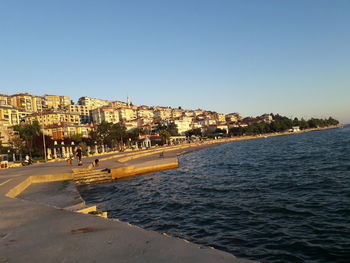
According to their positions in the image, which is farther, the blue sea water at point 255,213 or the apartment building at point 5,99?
the apartment building at point 5,99

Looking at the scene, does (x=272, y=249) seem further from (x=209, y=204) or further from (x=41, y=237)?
(x=41, y=237)

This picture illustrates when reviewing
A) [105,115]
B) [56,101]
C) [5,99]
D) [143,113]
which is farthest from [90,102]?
[5,99]

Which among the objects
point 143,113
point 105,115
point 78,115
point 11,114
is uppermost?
point 143,113

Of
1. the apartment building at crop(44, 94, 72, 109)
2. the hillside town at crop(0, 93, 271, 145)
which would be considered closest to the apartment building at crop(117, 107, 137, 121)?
the hillside town at crop(0, 93, 271, 145)

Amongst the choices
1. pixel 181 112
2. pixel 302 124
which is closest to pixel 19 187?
pixel 181 112

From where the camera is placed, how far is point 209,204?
1138 centimetres

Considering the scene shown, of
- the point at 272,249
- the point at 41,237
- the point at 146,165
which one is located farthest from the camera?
the point at 146,165

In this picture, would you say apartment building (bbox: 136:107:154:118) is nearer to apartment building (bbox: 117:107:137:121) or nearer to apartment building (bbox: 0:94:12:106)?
apartment building (bbox: 117:107:137:121)

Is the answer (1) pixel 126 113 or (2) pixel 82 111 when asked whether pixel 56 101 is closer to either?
(2) pixel 82 111

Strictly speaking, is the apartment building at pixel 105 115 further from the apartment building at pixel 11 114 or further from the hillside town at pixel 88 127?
the apartment building at pixel 11 114

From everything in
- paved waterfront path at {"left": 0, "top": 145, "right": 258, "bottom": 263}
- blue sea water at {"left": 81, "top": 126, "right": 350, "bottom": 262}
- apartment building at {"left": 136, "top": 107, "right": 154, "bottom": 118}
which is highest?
apartment building at {"left": 136, "top": 107, "right": 154, "bottom": 118}

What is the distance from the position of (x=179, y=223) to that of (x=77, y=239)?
21.2 ft

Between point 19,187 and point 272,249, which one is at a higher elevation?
point 19,187

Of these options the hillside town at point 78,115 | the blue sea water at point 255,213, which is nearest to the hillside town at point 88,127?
the hillside town at point 78,115
